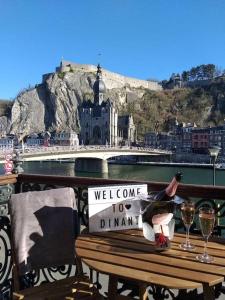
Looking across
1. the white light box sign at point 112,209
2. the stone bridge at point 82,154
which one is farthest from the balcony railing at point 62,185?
the stone bridge at point 82,154

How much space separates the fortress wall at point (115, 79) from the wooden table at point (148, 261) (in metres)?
103

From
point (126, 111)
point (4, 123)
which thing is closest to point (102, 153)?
point (126, 111)

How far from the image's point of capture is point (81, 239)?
7.43 feet

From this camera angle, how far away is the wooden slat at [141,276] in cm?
160

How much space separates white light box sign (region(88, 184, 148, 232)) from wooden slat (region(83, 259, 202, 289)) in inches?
21.8

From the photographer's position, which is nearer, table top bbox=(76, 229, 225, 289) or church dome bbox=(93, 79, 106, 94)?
table top bbox=(76, 229, 225, 289)

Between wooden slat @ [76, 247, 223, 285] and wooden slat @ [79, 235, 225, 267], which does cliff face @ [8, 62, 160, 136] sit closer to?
wooden slat @ [79, 235, 225, 267]

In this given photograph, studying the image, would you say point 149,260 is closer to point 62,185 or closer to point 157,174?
point 62,185

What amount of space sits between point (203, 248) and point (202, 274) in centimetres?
42

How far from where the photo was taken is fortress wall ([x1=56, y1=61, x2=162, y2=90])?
4161 inches

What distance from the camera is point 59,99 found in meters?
101

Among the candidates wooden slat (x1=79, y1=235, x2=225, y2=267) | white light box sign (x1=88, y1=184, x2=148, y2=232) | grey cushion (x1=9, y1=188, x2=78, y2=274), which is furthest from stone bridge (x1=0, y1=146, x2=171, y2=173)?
wooden slat (x1=79, y1=235, x2=225, y2=267)

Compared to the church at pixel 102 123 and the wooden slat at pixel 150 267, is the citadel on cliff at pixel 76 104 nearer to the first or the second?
the church at pixel 102 123

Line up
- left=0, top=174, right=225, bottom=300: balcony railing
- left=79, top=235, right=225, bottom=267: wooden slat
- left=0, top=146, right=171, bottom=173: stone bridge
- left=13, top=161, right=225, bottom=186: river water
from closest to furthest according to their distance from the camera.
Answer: left=79, top=235, right=225, bottom=267: wooden slat → left=0, top=174, right=225, bottom=300: balcony railing → left=13, top=161, right=225, bottom=186: river water → left=0, top=146, right=171, bottom=173: stone bridge
